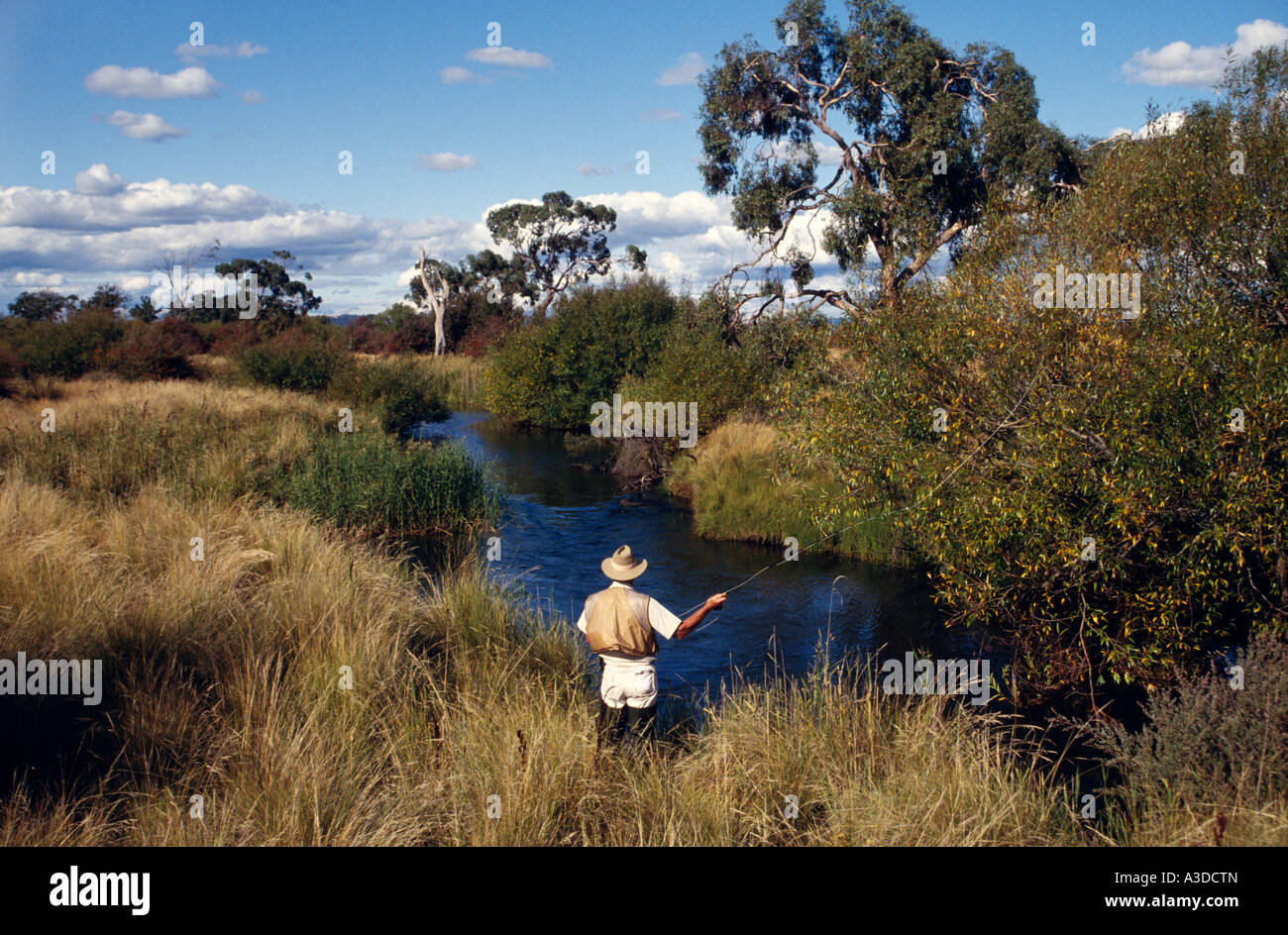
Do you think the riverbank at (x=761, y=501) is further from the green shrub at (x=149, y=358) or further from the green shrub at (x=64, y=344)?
the green shrub at (x=64, y=344)

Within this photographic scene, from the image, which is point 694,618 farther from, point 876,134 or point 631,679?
point 876,134

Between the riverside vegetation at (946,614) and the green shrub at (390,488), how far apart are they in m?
1.45

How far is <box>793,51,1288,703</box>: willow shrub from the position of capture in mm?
7562

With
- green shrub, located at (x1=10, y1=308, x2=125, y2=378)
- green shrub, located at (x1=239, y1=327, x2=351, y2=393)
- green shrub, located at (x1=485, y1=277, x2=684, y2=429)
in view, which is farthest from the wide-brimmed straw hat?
green shrub, located at (x1=10, y1=308, x2=125, y2=378)

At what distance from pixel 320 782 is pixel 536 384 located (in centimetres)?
2880

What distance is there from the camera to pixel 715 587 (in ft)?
47.6

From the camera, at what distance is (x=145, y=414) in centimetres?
1797

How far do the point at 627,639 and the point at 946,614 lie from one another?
26.8 ft

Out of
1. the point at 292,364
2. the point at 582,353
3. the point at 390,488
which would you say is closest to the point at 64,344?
the point at 292,364

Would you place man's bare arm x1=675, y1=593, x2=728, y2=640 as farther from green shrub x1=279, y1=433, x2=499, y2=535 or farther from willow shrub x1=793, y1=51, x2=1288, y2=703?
green shrub x1=279, y1=433, x2=499, y2=535

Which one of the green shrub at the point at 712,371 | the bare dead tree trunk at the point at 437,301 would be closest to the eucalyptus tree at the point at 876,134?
the green shrub at the point at 712,371

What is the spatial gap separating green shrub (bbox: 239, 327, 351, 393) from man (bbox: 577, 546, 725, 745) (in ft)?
85.3

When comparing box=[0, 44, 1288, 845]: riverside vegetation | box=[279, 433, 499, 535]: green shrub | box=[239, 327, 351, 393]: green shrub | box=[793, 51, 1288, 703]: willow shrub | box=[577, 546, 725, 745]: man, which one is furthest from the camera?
box=[239, 327, 351, 393]: green shrub
